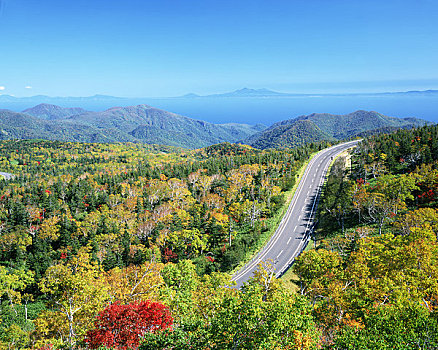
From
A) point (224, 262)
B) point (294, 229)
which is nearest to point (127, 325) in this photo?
point (224, 262)

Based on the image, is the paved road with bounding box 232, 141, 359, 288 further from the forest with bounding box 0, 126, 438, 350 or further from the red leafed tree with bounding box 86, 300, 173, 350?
the red leafed tree with bounding box 86, 300, 173, 350

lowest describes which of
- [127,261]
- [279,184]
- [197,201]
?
[127,261]

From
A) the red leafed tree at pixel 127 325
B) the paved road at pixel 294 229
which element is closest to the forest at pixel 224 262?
the red leafed tree at pixel 127 325

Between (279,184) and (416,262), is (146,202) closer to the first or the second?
(279,184)

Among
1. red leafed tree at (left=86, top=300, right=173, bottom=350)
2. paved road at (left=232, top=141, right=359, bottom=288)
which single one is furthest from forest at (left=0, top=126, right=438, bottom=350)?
paved road at (left=232, top=141, right=359, bottom=288)

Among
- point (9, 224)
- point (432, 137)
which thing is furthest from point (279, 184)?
point (9, 224)

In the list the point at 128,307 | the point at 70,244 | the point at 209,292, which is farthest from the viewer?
the point at 70,244

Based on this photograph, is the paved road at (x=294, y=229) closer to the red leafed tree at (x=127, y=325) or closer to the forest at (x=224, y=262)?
the forest at (x=224, y=262)

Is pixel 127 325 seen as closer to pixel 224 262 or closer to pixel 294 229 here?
pixel 224 262
